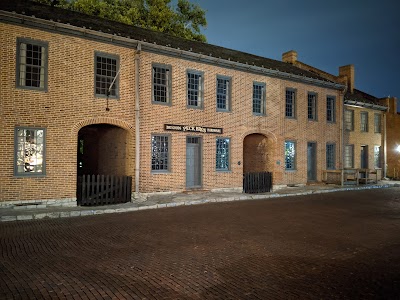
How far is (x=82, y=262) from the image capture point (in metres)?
5.62

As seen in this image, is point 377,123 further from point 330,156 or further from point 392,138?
point 330,156

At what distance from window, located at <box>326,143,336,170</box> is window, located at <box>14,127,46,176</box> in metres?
19.2

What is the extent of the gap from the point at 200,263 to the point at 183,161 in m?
10.1

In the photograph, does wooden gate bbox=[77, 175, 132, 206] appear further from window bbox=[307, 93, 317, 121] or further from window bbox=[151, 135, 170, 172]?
window bbox=[307, 93, 317, 121]

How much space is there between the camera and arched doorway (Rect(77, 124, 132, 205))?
12.2m

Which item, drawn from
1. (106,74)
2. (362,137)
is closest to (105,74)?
(106,74)

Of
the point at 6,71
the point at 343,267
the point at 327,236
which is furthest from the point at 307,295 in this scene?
the point at 6,71

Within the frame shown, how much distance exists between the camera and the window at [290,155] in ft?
66.6

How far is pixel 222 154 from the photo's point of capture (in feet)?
56.6

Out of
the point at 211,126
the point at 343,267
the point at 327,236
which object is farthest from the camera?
the point at 211,126

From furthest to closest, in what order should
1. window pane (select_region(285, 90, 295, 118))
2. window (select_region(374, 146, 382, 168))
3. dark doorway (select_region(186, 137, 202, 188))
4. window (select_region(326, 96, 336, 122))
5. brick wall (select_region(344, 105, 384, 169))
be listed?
window (select_region(374, 146, 382, 168)) → brick wall (select_region(344, 105, 384, 169)) → window (select_region(326, 96, 336, 122)) → window pane (select_region(285, 90, 295, 118)) → dark doorway (select_region(186, 137, 202, 188))

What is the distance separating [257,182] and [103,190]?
28.8 feet

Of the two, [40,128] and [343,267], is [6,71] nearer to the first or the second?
[40,128]

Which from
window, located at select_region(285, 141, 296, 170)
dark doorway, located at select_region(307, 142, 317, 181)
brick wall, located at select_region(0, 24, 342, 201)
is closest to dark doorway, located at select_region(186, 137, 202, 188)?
brick wall, located at select_region(0, 24, 342, 201)
